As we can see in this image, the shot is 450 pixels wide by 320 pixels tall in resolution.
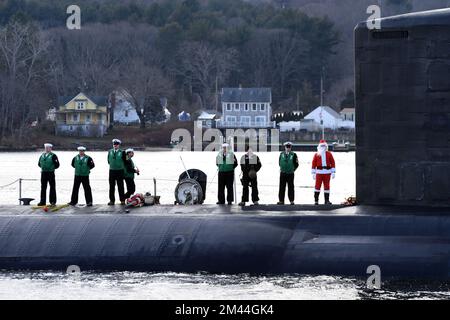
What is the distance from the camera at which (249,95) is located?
113938 millimetres

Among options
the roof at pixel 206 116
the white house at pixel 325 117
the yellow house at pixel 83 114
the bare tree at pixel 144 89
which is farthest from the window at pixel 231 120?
the yellow house at pixel 83 114

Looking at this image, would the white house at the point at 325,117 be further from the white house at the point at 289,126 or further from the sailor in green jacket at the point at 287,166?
the sailor in green jacket at the point at 287,166

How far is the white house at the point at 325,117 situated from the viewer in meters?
114

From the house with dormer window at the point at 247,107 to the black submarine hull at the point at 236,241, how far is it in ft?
302

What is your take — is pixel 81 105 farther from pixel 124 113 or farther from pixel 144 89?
pixel 144 89

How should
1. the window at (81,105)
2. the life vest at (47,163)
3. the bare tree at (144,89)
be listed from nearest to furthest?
the life vest at (47,163) → the window at (81,105) → the bare tree at (144,89)

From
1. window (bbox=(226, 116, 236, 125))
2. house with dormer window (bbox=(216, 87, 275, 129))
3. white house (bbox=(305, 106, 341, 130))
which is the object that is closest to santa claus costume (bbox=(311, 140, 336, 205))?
window (bbox=(226, 116, 236, 125))

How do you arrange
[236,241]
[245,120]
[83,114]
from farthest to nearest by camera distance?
[245,120] → [83,114] → [236,241]

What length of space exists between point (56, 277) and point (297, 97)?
4095 inches

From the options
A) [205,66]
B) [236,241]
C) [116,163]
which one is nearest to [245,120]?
[205,66]

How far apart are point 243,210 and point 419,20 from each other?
5.52 m

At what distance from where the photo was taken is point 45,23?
134 meters
